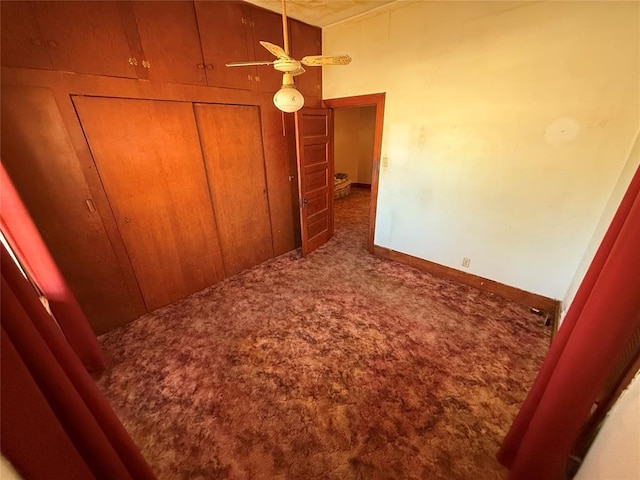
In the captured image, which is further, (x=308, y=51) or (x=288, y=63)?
(x=308, y=51)

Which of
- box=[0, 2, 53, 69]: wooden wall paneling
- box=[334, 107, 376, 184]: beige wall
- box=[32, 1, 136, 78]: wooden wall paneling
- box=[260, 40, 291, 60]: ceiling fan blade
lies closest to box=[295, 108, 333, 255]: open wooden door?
box=[260, 40, 291, 60]: ceiling fan blade

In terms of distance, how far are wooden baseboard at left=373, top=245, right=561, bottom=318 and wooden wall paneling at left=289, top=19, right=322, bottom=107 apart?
2.17 metres

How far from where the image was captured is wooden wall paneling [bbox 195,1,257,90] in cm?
224

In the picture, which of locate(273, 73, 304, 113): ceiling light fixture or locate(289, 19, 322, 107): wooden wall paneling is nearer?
locate(273, 73, 304, 113): ceiling light fixture

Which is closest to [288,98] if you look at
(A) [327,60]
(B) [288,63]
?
(B) [288,63]

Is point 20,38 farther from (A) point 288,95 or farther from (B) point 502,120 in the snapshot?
(B) point 502,120

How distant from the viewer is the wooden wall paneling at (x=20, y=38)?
150 centimetres

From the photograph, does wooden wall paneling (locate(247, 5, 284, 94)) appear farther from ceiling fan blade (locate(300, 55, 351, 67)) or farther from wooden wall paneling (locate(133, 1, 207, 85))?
ceiling fan blade (locate(300, 55, 351, 67))

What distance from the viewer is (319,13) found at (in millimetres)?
2732

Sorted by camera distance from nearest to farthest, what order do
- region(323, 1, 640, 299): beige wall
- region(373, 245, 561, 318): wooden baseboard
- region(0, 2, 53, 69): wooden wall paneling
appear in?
region(0, 2, 53, 69): wooden wall paneling, region(323, 1, 640, 299): beige wall, region(373, 245, 561, 318): wooden baseboard

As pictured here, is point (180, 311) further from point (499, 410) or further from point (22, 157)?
point (499, 410)

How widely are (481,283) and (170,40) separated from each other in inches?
148

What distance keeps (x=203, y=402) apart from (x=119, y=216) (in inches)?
64.7

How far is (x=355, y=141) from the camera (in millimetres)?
7363
